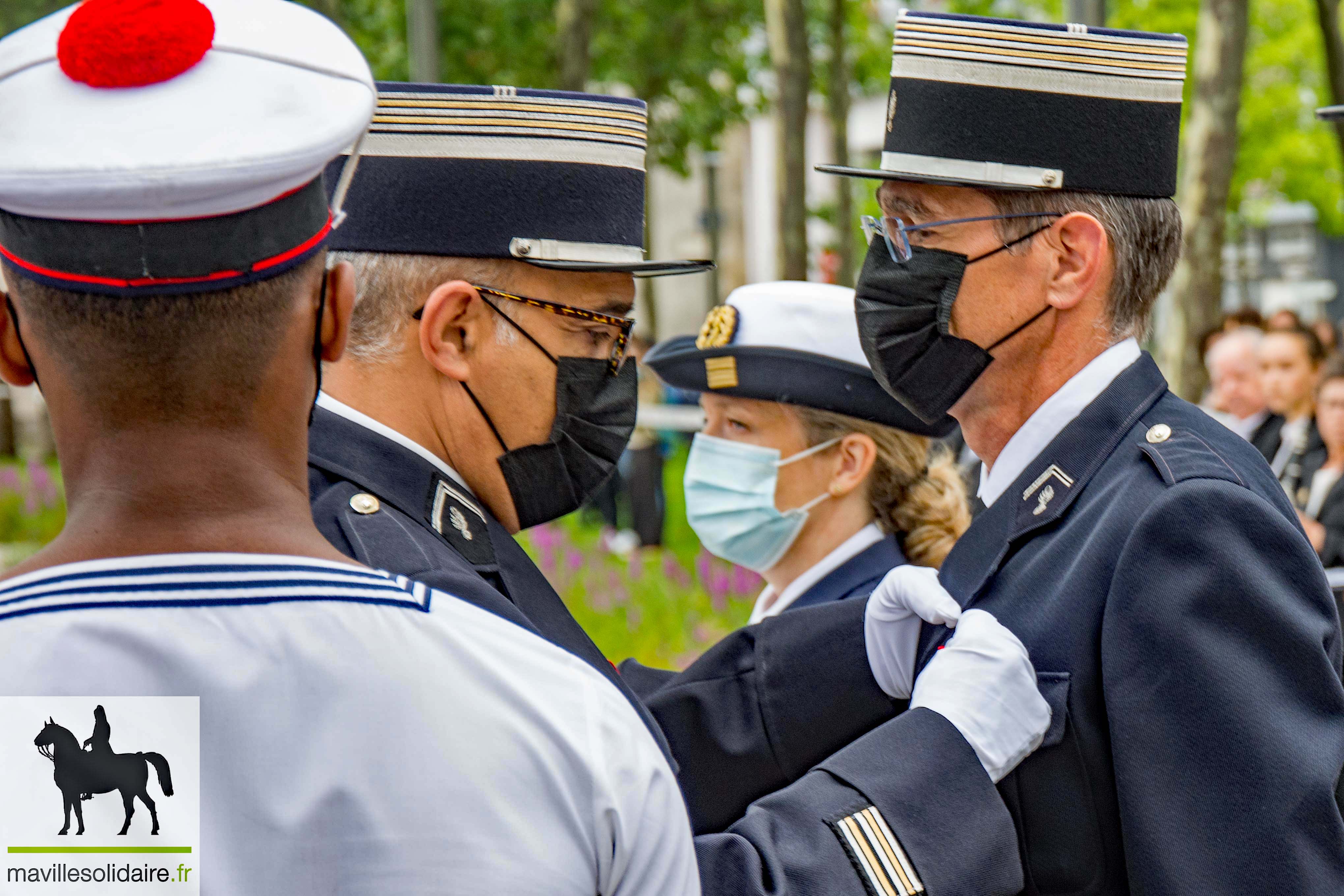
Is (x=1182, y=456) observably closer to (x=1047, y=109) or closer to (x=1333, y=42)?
(x=1047, y=109)

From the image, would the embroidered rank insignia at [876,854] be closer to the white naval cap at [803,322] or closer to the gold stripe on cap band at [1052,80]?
the gold stripe on cap band at [1052,80]

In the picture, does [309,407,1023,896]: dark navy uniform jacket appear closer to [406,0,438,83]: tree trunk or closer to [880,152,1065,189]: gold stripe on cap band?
[880,152,1065,189]: gold stripe on cap band

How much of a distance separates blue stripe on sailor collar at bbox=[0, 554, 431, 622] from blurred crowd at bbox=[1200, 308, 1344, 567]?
5.12 meters

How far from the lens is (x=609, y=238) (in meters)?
2.35

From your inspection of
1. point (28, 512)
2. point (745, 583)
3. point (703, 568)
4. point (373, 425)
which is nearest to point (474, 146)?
point (373, 425)

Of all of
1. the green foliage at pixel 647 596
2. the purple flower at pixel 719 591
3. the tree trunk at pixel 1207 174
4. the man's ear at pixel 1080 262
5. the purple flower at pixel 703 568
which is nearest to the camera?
the man's ear at pixel 1080 262

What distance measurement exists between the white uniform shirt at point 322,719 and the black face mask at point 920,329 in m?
1.33

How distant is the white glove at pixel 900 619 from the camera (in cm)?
220

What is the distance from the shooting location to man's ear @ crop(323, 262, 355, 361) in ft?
4.47

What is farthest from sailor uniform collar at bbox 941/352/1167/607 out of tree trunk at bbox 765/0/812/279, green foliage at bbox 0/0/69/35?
tree trunk at bbox 765/0/812/279

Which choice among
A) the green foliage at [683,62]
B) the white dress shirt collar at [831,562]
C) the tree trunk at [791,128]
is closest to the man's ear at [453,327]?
the white dress shirt collar at [831,562]

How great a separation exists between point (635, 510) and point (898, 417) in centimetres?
847

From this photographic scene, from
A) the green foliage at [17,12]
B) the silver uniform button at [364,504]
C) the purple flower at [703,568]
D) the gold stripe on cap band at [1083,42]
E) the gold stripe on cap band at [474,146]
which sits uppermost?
the gold stripe on cap band at [1083,42]

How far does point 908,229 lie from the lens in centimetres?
245
